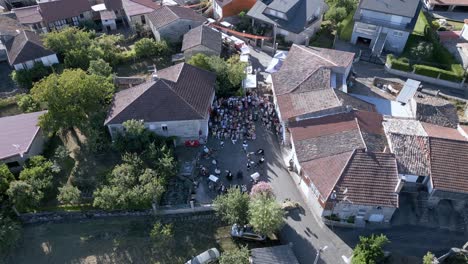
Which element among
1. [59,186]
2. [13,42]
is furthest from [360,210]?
[13,42]

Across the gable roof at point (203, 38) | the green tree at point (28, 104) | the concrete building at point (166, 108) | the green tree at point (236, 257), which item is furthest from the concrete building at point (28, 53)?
the green tree at point (236, 257)

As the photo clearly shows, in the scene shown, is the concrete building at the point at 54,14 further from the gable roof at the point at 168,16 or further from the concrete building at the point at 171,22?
the gable roof at the point at 168,16

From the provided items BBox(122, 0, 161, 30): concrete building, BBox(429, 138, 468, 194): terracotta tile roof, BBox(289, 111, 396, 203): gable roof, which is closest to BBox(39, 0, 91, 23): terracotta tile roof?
BBox(122, 0, 161, 30): concrete building

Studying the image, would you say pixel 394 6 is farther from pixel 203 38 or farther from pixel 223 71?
pixel 203 38

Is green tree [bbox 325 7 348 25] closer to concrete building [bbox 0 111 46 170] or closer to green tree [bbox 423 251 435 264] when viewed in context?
green tree [bbox 423 251 435 264]

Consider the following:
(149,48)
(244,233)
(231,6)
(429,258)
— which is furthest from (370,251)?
(231,6)
